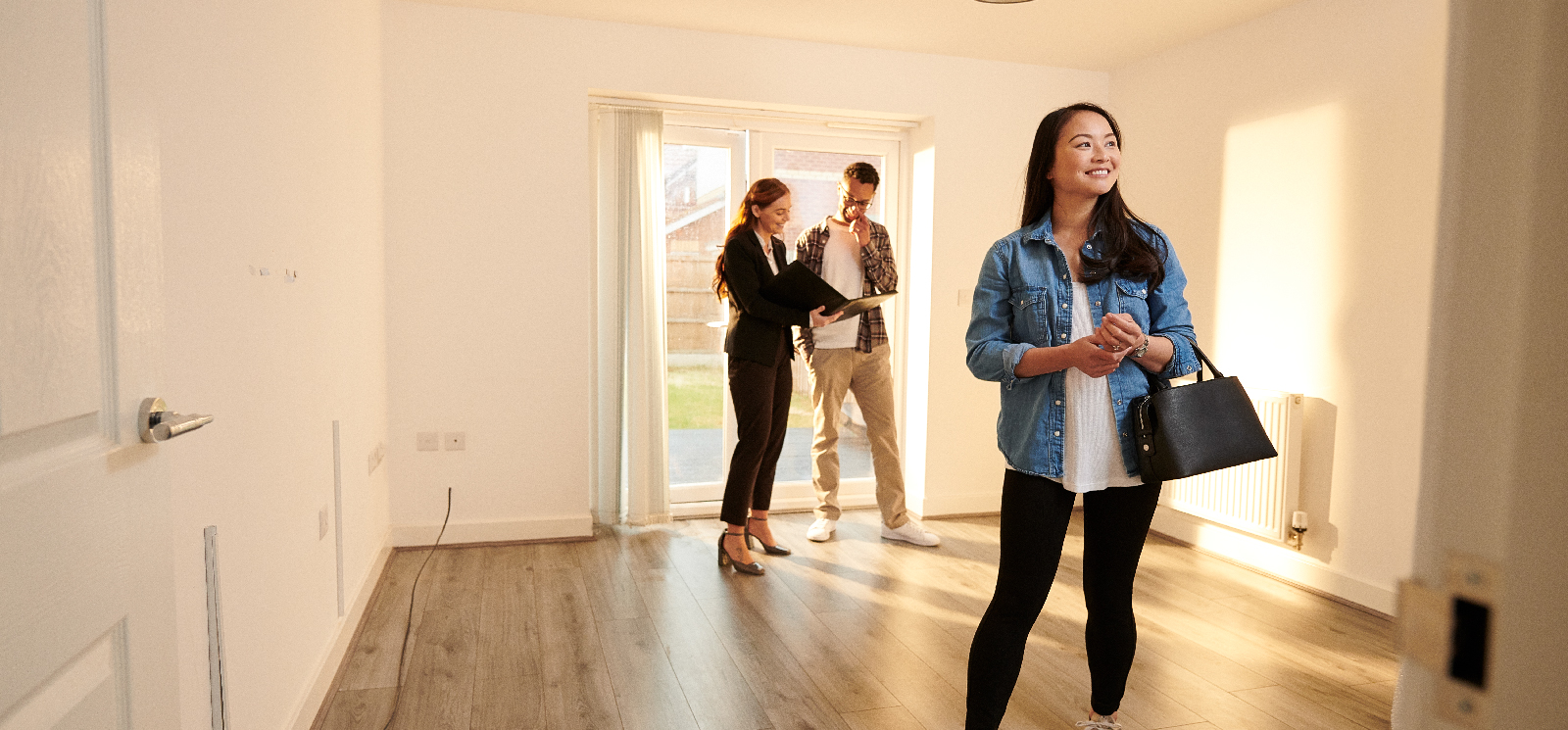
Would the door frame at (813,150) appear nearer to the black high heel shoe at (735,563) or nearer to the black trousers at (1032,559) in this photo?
the black high heel shoe at (735,563)

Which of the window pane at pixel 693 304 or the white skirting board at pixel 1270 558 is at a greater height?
the window pane at pixel 693 304

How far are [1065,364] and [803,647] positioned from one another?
4.65 feet

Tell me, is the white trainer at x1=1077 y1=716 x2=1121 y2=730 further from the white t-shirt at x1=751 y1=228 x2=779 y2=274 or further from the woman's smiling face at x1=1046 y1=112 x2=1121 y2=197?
the white t-shirt at x1=751 y1=228 x2=779 y2=274

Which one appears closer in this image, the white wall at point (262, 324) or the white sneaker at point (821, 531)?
the white wall at point (262, 324)

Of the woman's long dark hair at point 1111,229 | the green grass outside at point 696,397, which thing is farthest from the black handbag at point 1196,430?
the green grass outside at point 696,397

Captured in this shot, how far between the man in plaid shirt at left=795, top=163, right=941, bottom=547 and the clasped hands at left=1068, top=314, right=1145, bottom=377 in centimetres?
210

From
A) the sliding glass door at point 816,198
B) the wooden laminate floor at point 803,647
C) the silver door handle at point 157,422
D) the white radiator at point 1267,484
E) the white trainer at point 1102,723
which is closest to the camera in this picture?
the silver door handle at point 157,422

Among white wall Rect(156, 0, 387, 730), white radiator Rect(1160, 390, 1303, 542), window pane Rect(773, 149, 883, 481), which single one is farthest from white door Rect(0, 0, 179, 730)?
window pane Rect(773, 149, 883, 481)

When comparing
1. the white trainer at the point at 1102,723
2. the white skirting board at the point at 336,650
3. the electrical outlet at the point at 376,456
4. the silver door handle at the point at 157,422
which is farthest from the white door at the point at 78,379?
the electrical outlet at the point at 376,456

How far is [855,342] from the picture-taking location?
378cm

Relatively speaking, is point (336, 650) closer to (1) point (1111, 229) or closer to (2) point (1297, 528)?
(1) point (1111, 229)

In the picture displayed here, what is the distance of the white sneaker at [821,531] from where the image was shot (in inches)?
155

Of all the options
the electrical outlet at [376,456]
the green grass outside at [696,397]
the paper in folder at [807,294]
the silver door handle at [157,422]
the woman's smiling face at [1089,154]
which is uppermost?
the woman's smiling face at [1089,154]

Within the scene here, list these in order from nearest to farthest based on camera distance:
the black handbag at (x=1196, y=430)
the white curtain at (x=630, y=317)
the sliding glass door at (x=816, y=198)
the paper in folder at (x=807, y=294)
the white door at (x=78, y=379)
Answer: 1. the white door at (x=78, y=379)
2. the black handbag at (x=1196, y=430)
3. the paper in folder at (x=807, y=294)
4. the white curtain at (x=630, y=317)
5. the sliding glass door at (x=816, y=198)
